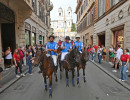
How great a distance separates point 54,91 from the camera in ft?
15.6

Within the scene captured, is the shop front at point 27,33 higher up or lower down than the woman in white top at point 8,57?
higher up

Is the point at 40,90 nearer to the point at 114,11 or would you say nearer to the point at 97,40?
the point at 114,11

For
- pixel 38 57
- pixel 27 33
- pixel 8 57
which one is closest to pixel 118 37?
pixel 38 57

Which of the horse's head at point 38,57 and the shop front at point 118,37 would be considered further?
the shop front at point 118,37

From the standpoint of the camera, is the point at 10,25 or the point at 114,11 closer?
the point at 10,25

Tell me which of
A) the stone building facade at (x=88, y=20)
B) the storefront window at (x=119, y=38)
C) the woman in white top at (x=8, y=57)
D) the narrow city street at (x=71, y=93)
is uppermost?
the stone building facade at (x=88, y=20)

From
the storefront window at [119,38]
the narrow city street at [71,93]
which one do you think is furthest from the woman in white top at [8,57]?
the storefront window at [119,38]

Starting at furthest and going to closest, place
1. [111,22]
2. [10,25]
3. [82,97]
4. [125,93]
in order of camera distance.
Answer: [111,22] < [10,25] < [125,93] < [82,97]

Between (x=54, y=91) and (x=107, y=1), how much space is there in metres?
13.1

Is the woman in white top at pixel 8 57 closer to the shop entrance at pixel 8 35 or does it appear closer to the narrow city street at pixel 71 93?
the shop entrance at pixel 8 35

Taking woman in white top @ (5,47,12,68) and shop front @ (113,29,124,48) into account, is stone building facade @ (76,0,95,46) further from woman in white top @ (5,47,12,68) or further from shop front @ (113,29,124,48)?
woman in white top @ (5,47,12,68)

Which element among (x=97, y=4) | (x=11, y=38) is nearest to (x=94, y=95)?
(x=11, y=38)

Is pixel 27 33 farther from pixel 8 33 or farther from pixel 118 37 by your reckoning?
pixel 118 37

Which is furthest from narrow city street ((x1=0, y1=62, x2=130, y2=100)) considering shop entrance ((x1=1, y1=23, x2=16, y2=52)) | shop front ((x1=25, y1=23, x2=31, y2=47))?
shop front ((x1=25, y1=23, x2=31, y2=47))
